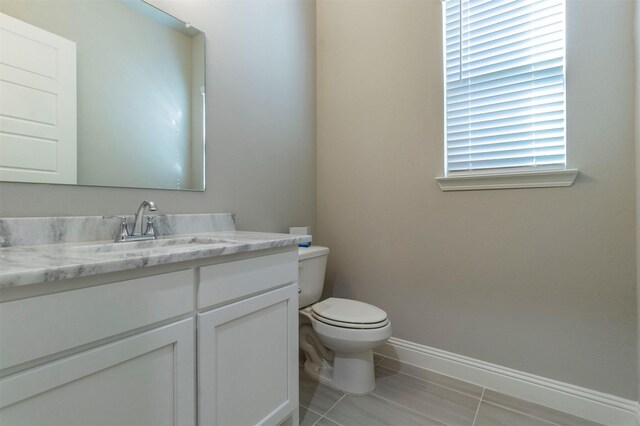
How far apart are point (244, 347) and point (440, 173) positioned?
4.60 ft

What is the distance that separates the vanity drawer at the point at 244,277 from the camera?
942 millimetres

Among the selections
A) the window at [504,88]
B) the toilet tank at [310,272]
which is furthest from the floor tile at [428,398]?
the window at [504,88]

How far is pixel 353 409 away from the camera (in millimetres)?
1483

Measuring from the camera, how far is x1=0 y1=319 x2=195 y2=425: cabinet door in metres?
0.61

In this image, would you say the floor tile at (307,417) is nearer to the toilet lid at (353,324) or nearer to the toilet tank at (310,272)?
the toilet lid at (353,324)

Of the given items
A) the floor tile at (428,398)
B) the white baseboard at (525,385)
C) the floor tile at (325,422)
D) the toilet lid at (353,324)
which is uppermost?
the toilet lid at (353,324)

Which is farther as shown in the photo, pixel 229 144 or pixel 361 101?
pixel 361 101

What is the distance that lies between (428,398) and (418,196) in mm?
1097

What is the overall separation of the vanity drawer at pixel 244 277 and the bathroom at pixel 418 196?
563mm

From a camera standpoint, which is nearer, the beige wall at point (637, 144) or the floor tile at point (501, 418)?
the beige wall at point (637, 144)

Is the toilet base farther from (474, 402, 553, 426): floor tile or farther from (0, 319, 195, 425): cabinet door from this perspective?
(0, 319, 195, 425): cabinet door

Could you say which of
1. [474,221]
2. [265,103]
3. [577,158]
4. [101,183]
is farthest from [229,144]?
[577,158]

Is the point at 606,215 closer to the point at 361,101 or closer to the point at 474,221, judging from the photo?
the point at 474,221

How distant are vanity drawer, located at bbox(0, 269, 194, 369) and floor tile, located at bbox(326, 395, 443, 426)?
1.00m
